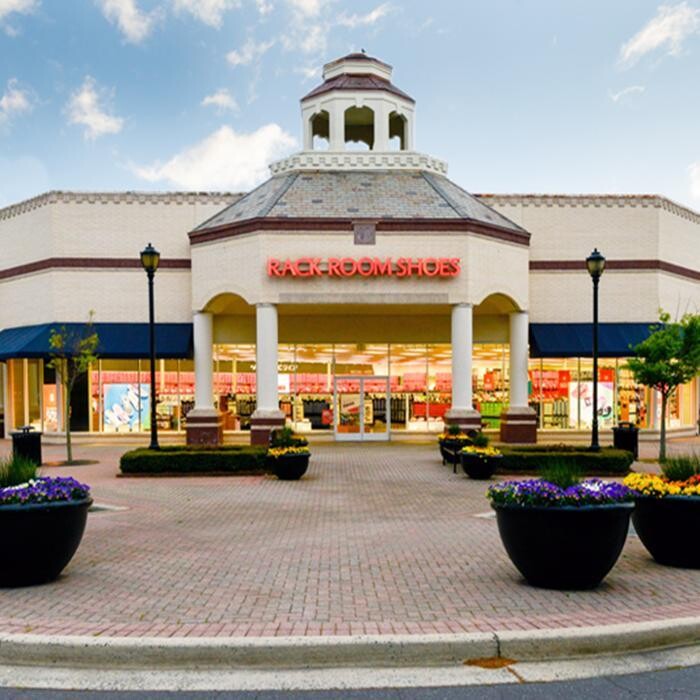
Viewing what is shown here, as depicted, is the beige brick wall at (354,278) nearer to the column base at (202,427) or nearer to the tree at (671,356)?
the column base at (202,427)

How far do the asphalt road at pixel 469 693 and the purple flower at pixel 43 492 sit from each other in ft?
8.01

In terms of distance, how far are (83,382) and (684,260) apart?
23.8 metres

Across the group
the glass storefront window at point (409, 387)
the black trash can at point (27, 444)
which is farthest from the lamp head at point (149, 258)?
the glass storefront window at point (409, 387)

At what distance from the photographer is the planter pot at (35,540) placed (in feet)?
22.5

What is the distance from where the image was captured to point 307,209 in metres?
23.2

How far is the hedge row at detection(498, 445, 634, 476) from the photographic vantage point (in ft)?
51.9

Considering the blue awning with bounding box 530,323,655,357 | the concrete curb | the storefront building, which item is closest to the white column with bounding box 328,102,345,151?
the storefront building

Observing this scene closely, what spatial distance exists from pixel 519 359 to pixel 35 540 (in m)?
20.1

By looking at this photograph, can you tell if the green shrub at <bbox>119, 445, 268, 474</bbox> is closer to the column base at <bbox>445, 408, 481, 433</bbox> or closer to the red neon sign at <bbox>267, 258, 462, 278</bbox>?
the red neon sign at <bbox>267, 258, 462, 278</bbox>

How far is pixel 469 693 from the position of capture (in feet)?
15.9

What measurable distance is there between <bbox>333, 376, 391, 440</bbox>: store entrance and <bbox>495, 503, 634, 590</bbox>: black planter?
18.8 metres

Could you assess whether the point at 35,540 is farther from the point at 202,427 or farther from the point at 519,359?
the point at 519,359

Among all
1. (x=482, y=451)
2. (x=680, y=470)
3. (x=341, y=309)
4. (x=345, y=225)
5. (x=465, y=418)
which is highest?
(x=345, y=225)

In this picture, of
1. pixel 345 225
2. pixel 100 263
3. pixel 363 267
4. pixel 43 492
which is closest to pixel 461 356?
pixel 363 267
